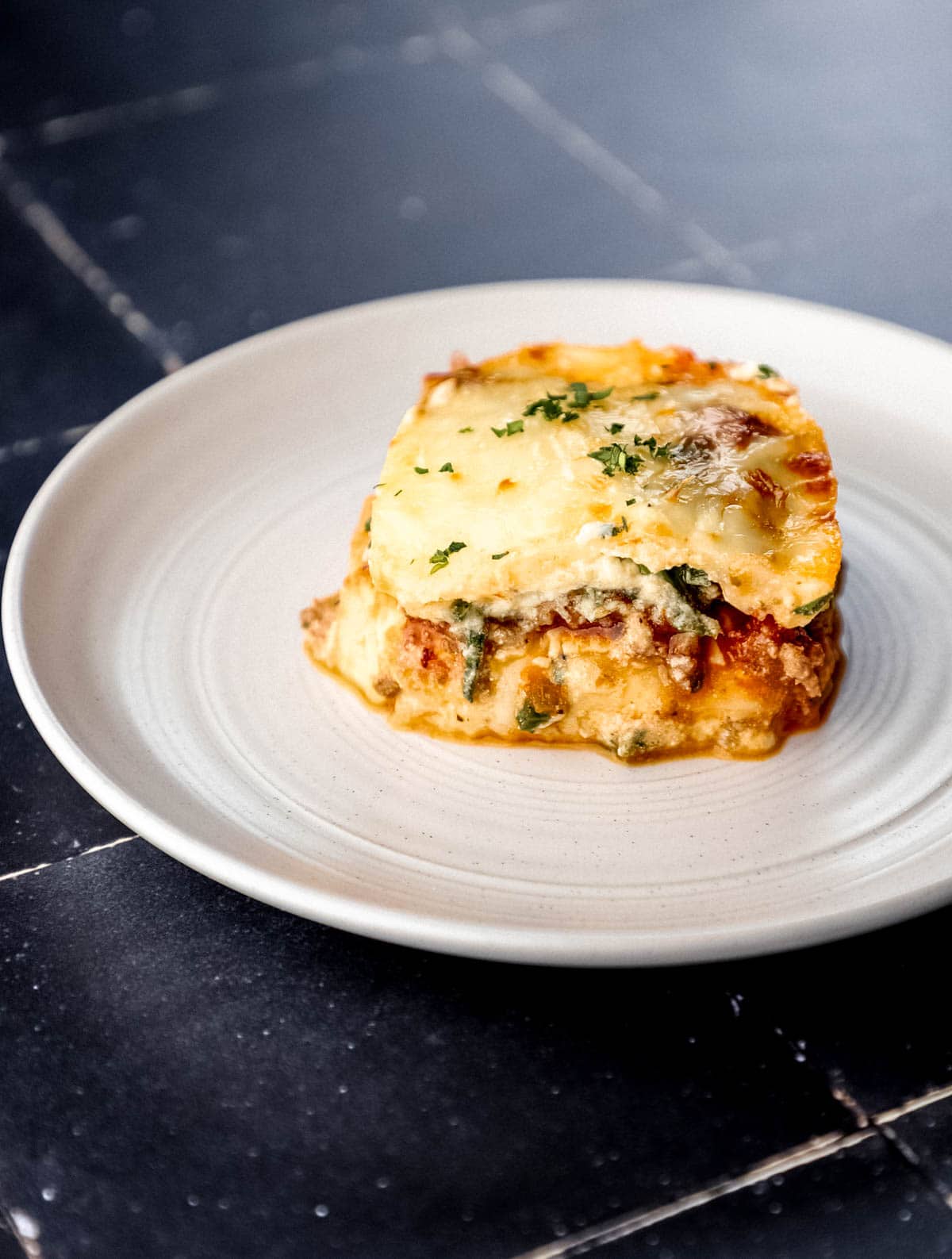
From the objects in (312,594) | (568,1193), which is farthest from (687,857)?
(312,594)

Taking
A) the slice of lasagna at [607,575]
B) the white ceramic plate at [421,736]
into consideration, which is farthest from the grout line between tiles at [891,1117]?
the slice of lasagna at [607,575]

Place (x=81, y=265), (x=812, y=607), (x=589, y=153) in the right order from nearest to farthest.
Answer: (x=812, y=607)
(x=81, y=265)
(x=589, y=153)

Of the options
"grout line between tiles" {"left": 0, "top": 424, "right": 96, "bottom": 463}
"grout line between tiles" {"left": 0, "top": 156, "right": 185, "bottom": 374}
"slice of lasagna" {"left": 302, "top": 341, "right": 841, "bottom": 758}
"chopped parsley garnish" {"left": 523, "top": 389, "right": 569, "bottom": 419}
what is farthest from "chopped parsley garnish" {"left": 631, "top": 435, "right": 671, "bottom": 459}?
"grout line between tiles" {"left": 0, "top": 156, "right": 185, "bottom": 374}

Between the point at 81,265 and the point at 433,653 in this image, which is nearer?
the point at 433,653

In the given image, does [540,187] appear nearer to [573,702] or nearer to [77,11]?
[77,11]

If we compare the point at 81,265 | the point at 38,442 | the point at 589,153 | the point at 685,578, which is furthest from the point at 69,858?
the point at 589,153

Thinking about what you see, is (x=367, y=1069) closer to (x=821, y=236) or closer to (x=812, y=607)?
(x=812, y=607)

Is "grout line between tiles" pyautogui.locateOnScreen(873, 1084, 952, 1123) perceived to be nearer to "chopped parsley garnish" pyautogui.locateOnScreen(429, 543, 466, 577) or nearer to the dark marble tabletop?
the dark marble tabletop
